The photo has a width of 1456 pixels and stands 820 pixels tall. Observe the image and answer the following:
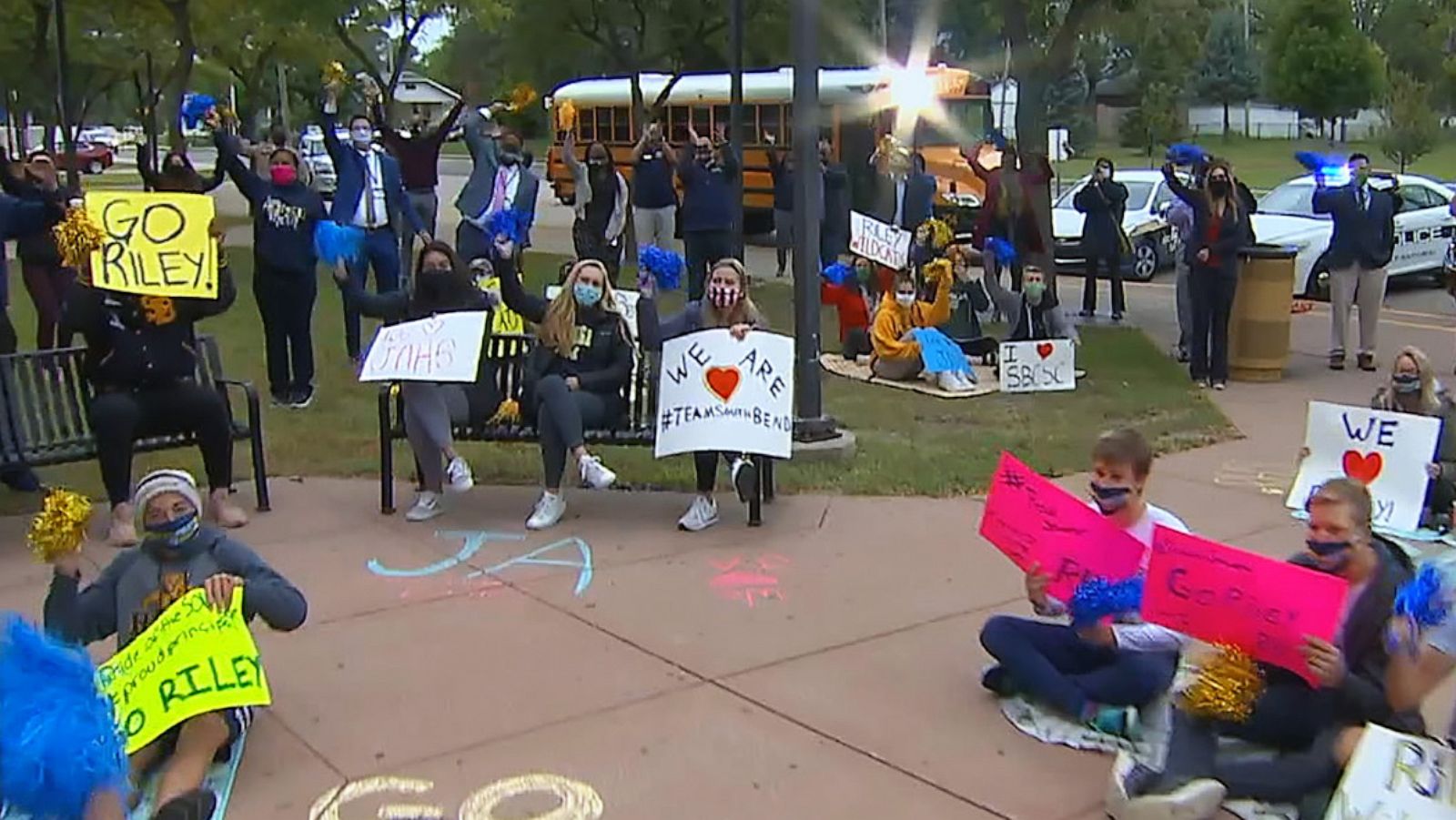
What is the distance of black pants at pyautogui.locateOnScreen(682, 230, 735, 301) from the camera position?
15.4 m

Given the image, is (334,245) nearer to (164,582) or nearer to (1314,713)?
(164,582)

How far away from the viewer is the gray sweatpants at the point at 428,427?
7414 millimetres

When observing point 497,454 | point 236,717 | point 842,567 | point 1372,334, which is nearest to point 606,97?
point 1372,334

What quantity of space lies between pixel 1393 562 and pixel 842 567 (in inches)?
113

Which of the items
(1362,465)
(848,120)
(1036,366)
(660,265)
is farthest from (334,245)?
(848,120)

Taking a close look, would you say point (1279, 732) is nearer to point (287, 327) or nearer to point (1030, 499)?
point (1030, 499)

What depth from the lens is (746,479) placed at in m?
7.15

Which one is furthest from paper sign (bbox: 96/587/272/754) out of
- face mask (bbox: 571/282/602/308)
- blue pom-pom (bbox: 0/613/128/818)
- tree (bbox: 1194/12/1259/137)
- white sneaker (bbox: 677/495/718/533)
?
tree (bbox: 1194/12/1259/137)

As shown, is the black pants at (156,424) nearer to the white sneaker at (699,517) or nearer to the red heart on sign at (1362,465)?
the white sneaker at (699,517)

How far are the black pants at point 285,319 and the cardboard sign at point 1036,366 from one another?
495 centimetres

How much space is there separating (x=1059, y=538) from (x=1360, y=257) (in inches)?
342

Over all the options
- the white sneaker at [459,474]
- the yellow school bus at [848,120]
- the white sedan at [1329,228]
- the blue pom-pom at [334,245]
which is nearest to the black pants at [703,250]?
the white sedan at [1329,228]

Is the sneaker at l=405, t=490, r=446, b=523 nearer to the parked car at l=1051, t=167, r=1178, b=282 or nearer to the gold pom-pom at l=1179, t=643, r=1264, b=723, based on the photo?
the gold pom-pom at l=1179, t=643, r=1264, b=723

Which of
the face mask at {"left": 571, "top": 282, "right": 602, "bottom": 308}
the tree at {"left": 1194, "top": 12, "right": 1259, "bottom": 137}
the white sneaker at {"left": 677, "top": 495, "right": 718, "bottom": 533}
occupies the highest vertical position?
the tree at {"left": 1194, "top": 12, "right": 1259, "bottom": 137}
